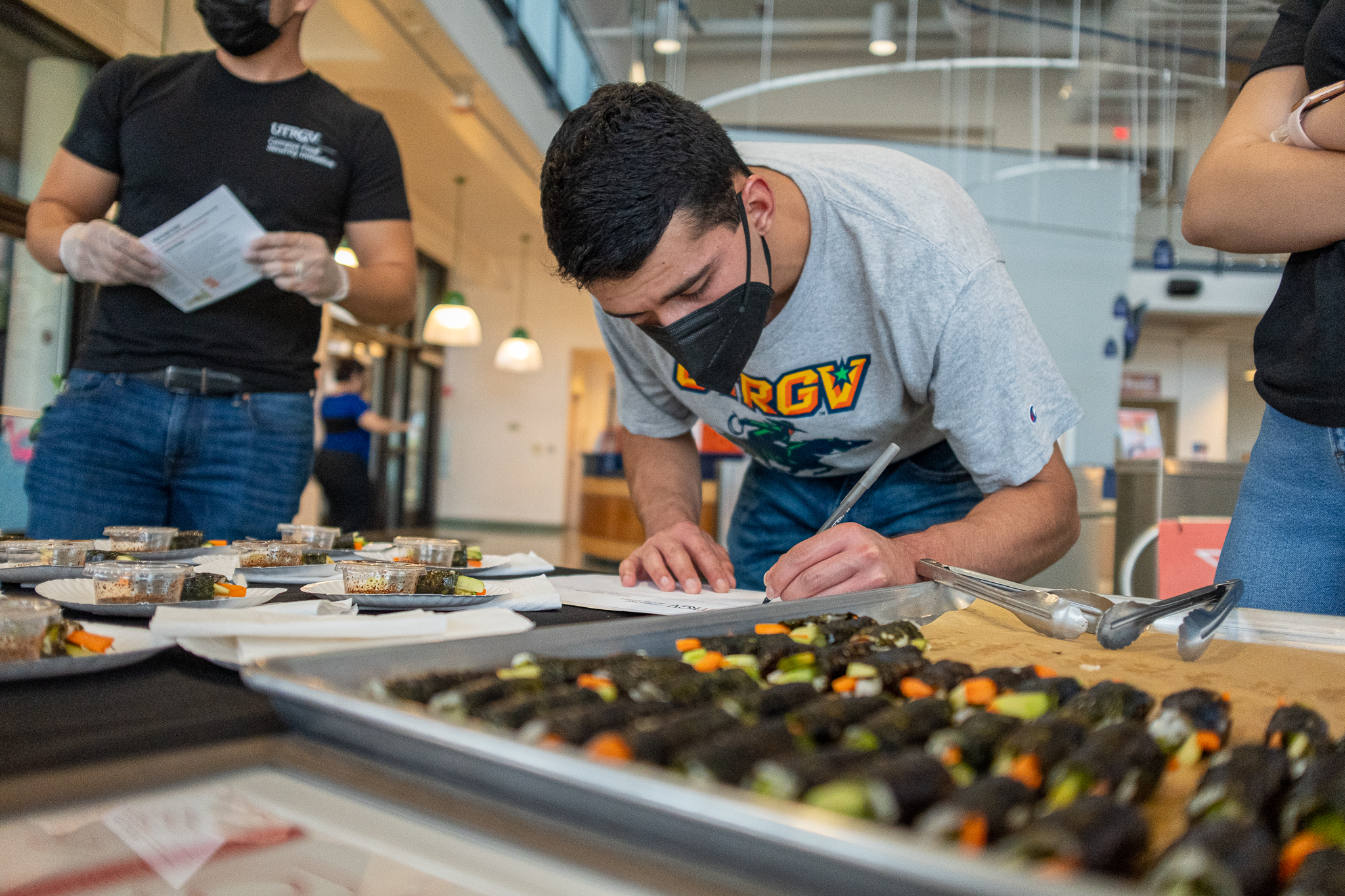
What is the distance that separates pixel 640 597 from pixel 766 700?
60 centimetres

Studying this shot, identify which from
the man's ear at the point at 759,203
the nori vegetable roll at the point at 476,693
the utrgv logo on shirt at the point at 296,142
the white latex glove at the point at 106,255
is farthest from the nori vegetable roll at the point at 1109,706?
the utrgv logo on shirt at the point at 296,142

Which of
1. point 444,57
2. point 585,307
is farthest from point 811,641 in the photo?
point 585,307

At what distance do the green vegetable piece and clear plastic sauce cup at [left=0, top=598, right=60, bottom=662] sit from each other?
667mm

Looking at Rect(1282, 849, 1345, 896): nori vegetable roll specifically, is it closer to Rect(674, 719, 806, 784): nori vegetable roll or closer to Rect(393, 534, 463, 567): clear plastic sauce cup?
Rect(674, 719, 806, 784): nori vegetable roll

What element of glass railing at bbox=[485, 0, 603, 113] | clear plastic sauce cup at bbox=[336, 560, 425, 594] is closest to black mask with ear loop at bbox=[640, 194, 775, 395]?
clear plastic sauce cup at bbox=[336, 560, 425, 594]

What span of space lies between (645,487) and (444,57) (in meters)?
4.77

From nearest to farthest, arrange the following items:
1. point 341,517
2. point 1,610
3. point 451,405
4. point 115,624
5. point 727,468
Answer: point 1,610, point 115,624, point 727,468, point 341,517, point 451,405

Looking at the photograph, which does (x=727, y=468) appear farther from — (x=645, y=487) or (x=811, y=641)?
(x=811, y=641)

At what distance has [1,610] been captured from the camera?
65 cm

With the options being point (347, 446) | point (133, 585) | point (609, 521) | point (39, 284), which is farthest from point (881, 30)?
point (133, 585)

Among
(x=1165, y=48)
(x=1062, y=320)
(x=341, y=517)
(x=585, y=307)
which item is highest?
(x=1165, y=48)

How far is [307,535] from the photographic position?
4.58ft

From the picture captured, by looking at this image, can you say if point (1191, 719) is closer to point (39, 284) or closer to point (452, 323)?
point (39, 284)

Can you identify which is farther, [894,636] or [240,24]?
[240,24]
